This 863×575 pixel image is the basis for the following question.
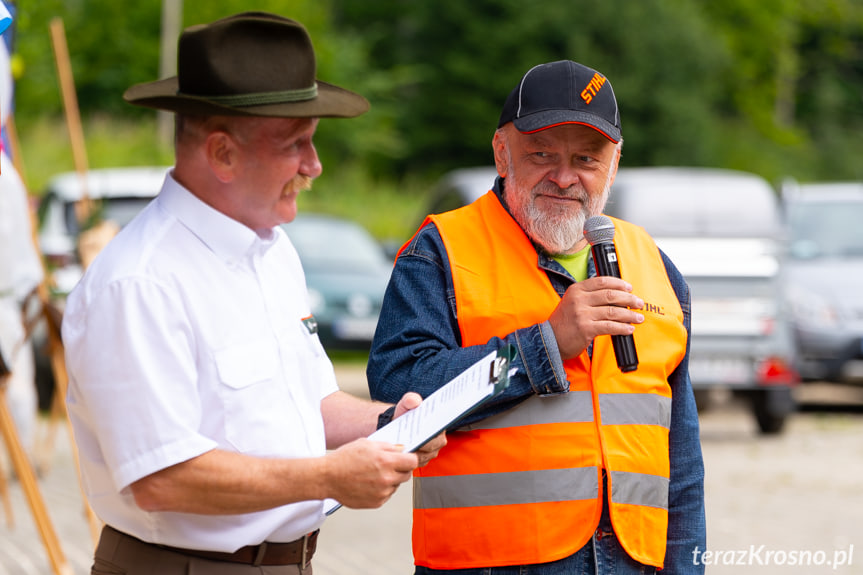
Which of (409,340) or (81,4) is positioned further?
(81,4)

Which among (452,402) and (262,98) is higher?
(262,98)

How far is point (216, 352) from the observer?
2398 mm

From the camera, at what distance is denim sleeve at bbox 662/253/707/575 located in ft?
10.2

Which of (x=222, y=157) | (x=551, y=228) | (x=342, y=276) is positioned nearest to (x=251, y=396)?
(x=222, y=157)

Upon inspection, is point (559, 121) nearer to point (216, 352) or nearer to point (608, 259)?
point (608, 259)

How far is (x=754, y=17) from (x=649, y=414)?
53599 millimetres

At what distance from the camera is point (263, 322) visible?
8.32 ft

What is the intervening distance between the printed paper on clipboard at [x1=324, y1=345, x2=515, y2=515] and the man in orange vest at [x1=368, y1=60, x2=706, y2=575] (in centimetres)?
23

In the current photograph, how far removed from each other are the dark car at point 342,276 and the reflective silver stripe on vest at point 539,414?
8.14 m

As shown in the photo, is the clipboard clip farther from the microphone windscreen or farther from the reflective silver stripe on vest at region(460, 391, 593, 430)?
the microphone windscreen

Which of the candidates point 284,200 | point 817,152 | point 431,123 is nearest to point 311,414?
point 284,200

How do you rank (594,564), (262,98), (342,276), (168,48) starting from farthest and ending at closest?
1. (168,48)
2. (342,276)
3. (594,564)
4. (262,98)

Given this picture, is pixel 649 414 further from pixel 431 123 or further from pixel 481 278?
pixel 431 123

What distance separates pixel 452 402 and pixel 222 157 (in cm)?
68
